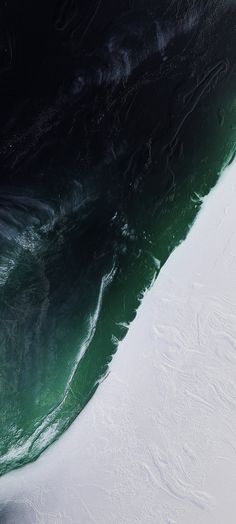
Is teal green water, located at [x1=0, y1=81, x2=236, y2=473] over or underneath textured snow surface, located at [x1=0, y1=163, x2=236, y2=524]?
over

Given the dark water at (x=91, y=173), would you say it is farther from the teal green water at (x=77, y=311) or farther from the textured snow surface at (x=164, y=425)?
the textured snow surface at (x=164, y=425)

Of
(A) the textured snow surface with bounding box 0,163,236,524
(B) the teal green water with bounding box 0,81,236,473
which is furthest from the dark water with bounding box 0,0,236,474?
(A) the textured snow surface with bounding box 0,163,236,524

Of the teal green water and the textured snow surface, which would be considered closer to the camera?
the textured snow surface

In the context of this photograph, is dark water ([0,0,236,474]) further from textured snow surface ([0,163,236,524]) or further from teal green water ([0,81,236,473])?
textured snow surface ([0,163,236,524])

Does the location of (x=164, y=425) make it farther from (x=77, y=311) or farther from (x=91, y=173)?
(x=91, y=173)

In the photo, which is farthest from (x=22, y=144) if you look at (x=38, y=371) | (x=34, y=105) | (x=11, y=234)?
(x=38, y=371)
